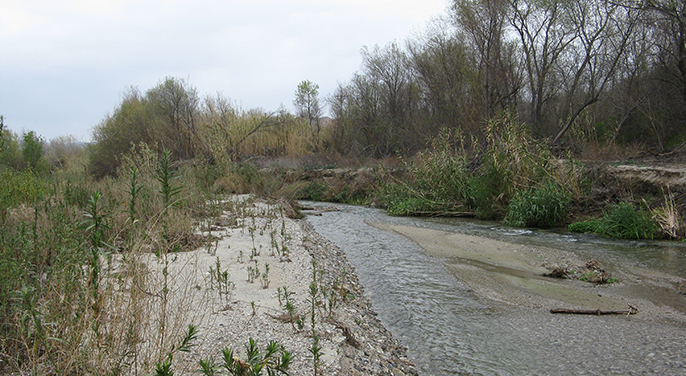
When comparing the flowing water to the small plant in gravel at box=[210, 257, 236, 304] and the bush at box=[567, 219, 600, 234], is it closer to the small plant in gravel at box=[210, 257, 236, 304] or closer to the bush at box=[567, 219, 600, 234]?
the small plant in gravel at box=[210, 257, 236, 304]

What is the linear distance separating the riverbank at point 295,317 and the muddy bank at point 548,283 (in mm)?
1780

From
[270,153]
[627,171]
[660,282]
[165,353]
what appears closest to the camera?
[165,353]

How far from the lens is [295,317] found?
376 centimetres

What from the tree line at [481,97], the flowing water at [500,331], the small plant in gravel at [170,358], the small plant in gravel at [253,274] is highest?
the tree line at [481,97]

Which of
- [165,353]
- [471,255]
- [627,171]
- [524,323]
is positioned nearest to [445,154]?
[627,171]

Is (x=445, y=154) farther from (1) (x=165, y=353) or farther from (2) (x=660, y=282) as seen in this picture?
(1) (x=165, y=353)

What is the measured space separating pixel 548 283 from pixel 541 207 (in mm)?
5090

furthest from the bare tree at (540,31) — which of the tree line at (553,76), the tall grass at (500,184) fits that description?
the tall grass at (500,184)

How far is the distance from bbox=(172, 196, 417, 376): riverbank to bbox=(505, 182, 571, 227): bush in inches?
226

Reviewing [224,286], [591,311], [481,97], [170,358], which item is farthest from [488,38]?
[170,358]

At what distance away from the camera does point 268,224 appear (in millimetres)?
8891

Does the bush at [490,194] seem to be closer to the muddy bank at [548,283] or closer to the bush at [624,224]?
the bush at [624,224]

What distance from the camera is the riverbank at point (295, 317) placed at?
3.15m

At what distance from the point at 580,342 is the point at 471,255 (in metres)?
3.57
